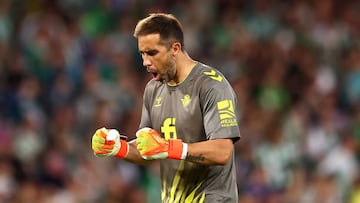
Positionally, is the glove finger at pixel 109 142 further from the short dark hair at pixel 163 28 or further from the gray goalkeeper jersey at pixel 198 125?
the short dark hair at pixel 163 28

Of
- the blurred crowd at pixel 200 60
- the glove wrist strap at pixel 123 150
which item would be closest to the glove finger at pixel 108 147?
the glove wrist strap at pixel 123 150

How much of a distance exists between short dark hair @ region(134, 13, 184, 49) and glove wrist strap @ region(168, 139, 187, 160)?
0.65 metres

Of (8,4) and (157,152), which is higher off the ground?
(8,4)

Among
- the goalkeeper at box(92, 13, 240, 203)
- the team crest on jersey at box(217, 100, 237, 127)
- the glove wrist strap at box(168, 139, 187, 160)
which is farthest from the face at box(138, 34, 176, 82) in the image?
the glove wrist strap at box(168, 139, 187, 160)

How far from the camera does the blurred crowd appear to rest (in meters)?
11.2

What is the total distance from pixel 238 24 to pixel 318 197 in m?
3.82

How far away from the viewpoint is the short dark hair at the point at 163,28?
6152 millimetres

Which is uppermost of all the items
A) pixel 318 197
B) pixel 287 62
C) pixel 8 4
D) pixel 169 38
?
pixel 8 4

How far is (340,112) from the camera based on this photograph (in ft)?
40.5

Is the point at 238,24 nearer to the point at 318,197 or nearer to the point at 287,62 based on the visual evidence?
the point at 287,62

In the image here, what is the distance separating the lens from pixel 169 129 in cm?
640

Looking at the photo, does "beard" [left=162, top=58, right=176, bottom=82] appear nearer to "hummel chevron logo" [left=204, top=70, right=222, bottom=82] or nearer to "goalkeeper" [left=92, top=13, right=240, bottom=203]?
"goalkeeper" [left=92, top=13, right=240, bottom=203]

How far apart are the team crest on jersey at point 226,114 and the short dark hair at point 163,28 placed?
1.62 feet

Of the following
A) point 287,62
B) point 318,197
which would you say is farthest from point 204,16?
point 318,197
